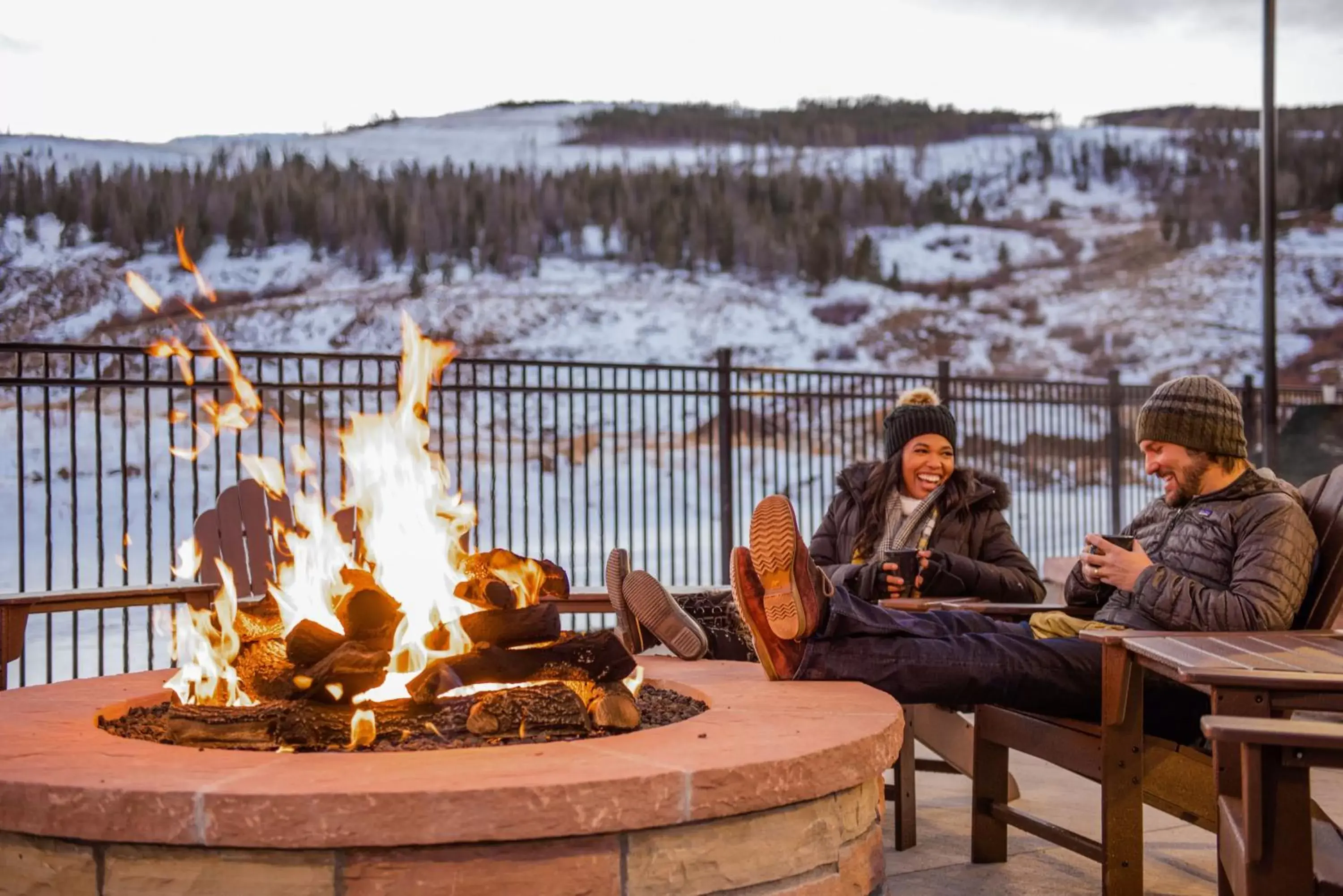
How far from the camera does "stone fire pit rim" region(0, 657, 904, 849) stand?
6.49 feet

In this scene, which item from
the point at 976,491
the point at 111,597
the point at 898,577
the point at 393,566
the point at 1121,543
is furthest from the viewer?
the point at 976,491

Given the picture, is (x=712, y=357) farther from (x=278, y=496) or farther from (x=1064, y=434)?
(x=278, y=496)

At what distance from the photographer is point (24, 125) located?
13.4m

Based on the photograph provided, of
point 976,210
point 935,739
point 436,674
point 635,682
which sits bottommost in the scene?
point 935,739

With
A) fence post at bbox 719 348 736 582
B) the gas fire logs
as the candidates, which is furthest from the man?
fence post at bbox 719 348 736 582

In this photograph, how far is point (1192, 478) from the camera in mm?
3531

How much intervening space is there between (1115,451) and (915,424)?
691cm

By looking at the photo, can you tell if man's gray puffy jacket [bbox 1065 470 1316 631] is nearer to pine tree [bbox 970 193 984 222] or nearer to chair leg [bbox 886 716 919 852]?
chair leg [bbox 886 716 919 852]

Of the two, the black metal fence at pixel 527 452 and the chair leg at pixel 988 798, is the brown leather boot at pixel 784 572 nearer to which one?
the chair leg at pixel 988 798

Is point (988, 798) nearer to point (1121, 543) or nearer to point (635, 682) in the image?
point (1121, 543)

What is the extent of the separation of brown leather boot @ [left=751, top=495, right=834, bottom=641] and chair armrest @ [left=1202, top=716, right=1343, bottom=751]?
1.13 meters

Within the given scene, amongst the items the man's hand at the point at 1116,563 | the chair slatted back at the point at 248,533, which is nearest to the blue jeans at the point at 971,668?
the man's hand at the point at 1116,563

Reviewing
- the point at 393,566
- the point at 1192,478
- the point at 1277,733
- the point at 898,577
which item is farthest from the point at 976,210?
the point at 1277,733

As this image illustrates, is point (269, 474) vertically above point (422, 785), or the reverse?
point (269, 474)
